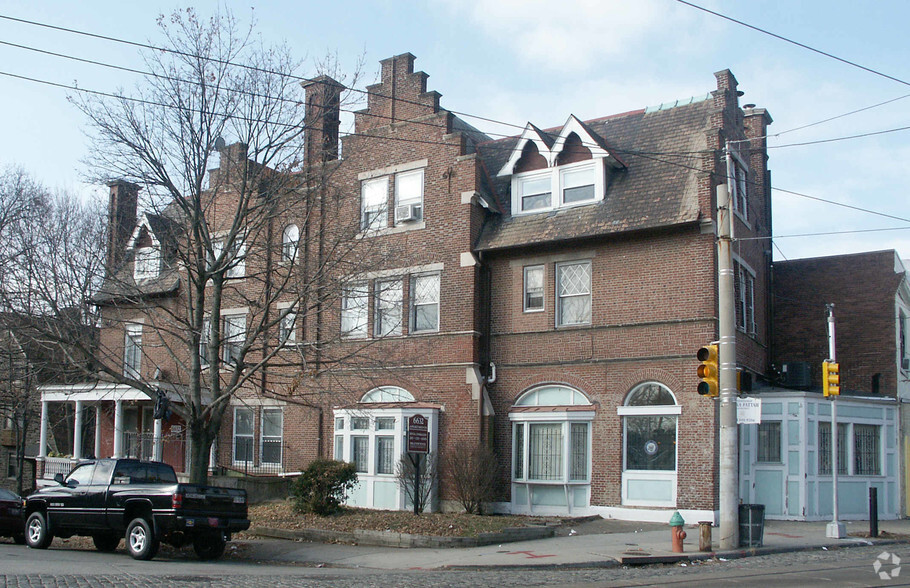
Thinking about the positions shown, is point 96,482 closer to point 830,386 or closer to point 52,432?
point 830,386

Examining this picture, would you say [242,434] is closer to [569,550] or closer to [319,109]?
[319,109]

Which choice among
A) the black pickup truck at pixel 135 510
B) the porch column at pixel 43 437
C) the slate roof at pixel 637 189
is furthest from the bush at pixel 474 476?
the porch column at pixel 43 437

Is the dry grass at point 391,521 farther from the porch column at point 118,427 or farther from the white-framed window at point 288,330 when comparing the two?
the porch column at point 118,427

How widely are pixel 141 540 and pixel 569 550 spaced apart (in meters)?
7.57

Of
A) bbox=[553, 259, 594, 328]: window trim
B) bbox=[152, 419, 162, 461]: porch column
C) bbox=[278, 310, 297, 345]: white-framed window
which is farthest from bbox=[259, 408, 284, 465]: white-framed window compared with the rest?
bbox=[553, 259, 594, 328]: window trim

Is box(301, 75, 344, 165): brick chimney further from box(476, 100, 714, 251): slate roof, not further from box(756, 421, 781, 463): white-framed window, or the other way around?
box(756, 421, 781, 463): white-framed window

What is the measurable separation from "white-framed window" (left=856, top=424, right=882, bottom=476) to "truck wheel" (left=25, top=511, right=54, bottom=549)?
1895 cm

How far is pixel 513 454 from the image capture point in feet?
75.8

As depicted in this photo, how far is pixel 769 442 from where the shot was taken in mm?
21984

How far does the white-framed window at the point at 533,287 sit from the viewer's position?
76.8 ft

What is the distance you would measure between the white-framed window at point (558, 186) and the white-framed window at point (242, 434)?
1076 cm

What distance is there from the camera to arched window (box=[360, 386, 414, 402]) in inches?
962

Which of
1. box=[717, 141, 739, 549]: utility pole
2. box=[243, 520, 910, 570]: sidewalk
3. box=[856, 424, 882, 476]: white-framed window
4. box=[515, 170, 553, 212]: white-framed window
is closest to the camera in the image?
box=[243, 520, 910, 570]: sidewalk

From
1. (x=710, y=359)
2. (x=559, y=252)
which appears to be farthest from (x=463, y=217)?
(x=710, y=359)
